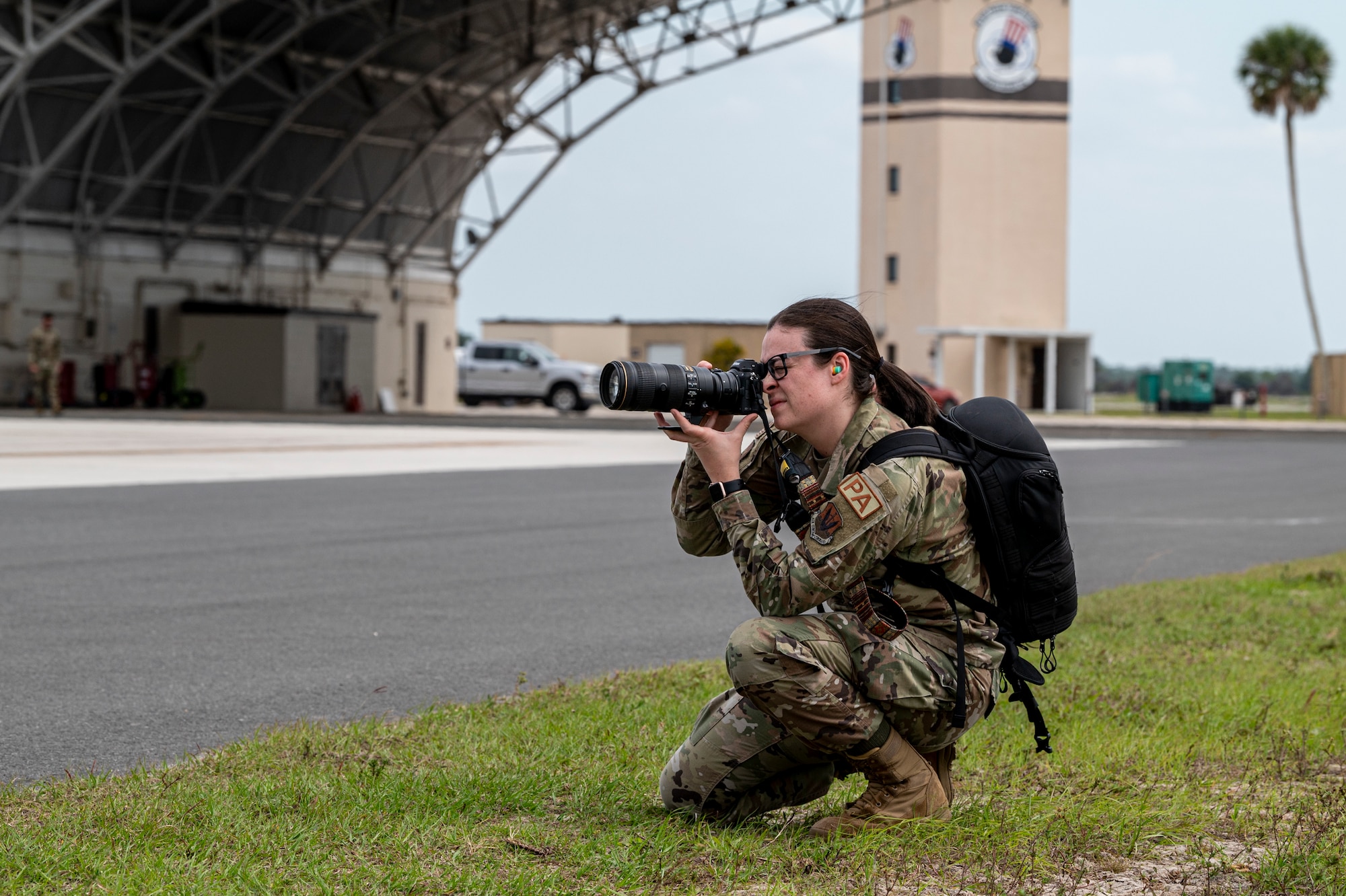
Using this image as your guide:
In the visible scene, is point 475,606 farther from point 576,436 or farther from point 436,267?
point 436,267

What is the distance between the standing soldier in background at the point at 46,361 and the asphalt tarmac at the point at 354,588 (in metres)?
16.5

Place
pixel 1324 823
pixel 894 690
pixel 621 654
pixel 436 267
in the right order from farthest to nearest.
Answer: pixel 436 267 < pixel 621 654 < pixel 1324 823 < pixel 894 690

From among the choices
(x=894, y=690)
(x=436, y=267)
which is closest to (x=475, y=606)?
(x=894, y=690)

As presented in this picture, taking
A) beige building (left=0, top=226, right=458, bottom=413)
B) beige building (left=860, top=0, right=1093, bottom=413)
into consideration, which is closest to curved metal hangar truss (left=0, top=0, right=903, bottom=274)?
beige building (left=0, top=226, right=458, bottom=413)

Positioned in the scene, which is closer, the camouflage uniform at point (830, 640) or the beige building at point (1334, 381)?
the camouflage uniform at point (830, 640)

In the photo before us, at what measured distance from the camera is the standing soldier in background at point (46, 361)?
3244 centimetres

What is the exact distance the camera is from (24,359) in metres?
37.2

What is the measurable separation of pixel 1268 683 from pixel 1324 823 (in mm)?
2341

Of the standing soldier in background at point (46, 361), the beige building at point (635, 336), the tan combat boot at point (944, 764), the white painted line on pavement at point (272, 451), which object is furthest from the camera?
the beige building at point (635, 336)

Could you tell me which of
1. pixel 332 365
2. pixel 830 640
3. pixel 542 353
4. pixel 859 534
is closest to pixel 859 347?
pixel 859 534

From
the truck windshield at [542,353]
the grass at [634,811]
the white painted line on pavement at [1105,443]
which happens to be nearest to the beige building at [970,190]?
the truck windshield at [542,353]

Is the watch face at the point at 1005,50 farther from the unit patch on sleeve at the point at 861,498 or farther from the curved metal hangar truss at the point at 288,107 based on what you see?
the unit patch on sleeve at the point at 861,498

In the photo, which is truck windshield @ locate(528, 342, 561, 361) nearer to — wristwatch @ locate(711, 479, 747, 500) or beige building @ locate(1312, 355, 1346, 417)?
beige building @ locate(1312, 355, 1346, 417)

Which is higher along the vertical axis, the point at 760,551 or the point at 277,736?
the point at 760,551
